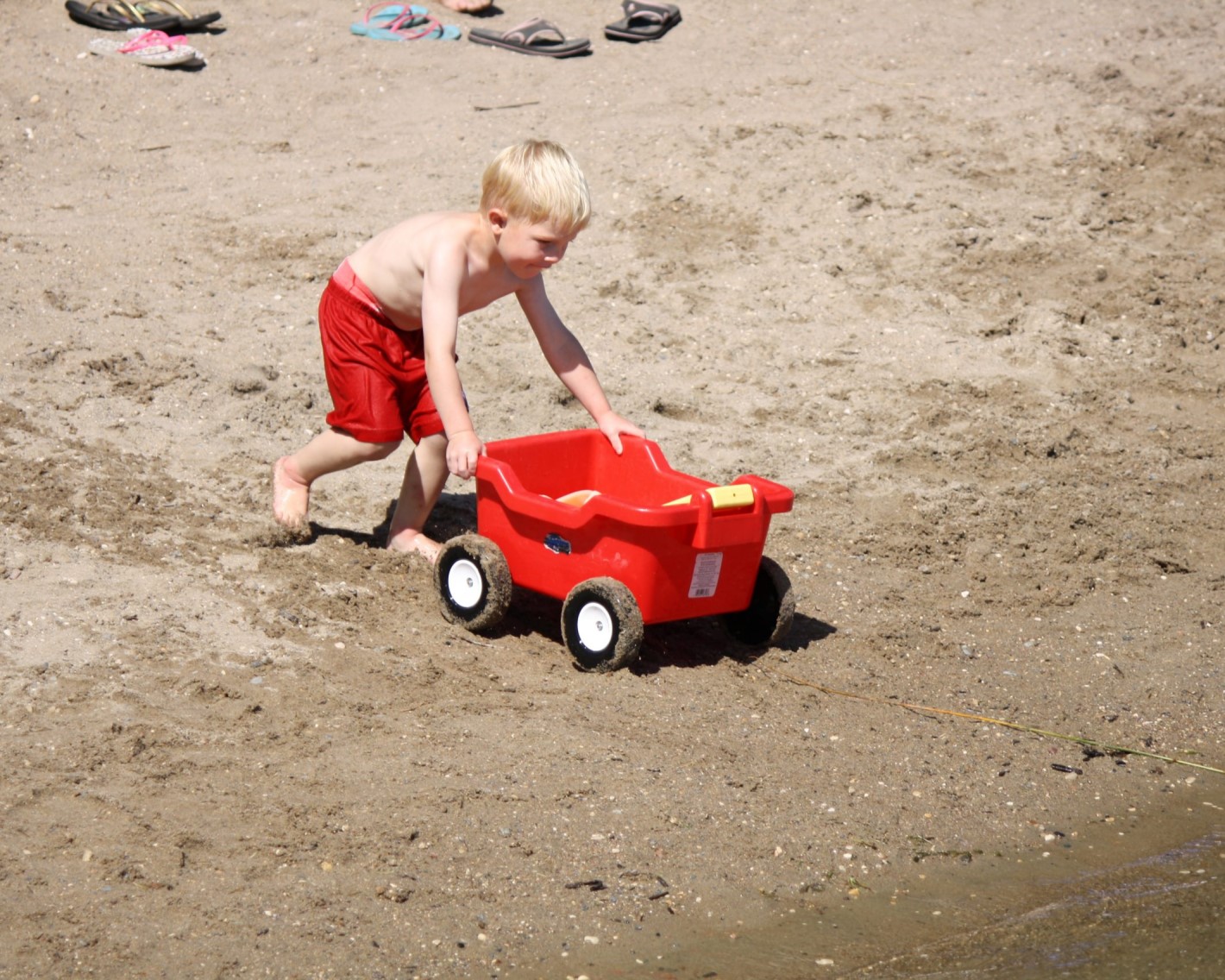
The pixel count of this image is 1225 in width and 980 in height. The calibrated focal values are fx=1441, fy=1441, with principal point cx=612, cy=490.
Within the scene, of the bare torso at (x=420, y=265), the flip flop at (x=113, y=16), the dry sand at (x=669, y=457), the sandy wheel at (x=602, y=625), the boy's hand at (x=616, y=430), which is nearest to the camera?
the dry sand at (x=669, y=457)

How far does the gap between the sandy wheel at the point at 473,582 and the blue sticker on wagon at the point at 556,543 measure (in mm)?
124

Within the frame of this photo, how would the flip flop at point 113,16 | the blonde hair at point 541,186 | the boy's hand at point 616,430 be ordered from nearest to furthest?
1. the blonde hair at point 541,186
2. the boy's hand at point 616,430
3. the flip flop at point 113,16

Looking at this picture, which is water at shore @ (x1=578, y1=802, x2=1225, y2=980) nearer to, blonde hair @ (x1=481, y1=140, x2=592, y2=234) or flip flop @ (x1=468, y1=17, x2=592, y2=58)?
blonde hair @ (x1=481, y1=140, x2=592, y2=234)

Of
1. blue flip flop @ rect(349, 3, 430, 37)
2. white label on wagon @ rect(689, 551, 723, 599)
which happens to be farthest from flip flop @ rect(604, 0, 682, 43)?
white label on wagon @ rect(689, 551, 723, 599)

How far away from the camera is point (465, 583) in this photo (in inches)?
149

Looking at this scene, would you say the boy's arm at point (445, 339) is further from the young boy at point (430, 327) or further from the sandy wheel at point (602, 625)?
the sandy wheel at point (602, 625)

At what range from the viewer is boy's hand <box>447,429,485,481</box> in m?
3.69

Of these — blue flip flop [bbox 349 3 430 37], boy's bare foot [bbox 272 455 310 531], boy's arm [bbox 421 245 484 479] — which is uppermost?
boy's arm [bbox 421 245 484 479]

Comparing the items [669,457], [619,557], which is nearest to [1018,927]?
[619,557]

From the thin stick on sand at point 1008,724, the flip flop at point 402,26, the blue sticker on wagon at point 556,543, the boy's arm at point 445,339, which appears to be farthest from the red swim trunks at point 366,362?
the flip flop at point 402,26

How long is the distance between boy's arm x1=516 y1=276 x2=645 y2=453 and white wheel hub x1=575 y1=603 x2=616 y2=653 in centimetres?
67

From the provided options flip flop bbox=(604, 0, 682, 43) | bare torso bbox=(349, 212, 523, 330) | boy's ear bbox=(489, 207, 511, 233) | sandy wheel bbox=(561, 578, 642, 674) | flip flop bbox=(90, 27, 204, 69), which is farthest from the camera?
flip flop bbox=(604, 0, 682, 43)

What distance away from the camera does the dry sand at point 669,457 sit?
2.86 m

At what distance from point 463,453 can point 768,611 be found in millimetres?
901
